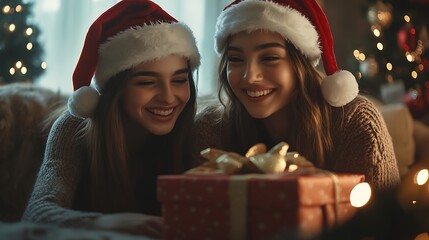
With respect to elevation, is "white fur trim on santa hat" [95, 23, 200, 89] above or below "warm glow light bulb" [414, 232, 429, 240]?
above

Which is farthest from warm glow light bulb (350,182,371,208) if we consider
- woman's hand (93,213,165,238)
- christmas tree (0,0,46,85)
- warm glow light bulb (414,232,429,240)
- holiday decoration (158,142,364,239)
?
christmas tree (0,0,46,85)

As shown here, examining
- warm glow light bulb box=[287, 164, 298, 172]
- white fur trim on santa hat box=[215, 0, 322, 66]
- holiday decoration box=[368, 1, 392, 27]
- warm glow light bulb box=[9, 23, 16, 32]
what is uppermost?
holiday decoration box=[368, 1, 392, 27]

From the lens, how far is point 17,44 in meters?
2.70

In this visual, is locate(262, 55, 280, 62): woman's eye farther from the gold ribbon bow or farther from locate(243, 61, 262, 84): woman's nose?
the gold ribbon bow

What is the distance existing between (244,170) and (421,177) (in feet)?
1.19

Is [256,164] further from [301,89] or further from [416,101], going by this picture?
[416,101]

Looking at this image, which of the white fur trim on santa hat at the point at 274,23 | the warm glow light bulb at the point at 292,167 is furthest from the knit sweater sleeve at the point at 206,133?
the warm glow light bulb at the point at 292,167

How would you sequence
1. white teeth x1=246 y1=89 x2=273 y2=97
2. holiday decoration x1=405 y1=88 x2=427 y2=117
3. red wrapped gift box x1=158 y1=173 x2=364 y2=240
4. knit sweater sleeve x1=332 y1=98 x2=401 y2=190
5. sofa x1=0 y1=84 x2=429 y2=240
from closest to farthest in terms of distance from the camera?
red wrapped gift box x1=158 y1=173 x2=364 y2=240
knit sweater sleeve x1=332 y1=98 x2=401 y2=190
white teeth x1=246 y1=89 x2=273 y2=97
sofa x1=0 y1=84 x2=429 y2=240
holiday decoration x1=405 y1=88 x2=427 y2=117

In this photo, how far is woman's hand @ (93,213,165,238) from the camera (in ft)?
3.93

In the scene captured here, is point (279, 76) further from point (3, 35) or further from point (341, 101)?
point (3, 35)

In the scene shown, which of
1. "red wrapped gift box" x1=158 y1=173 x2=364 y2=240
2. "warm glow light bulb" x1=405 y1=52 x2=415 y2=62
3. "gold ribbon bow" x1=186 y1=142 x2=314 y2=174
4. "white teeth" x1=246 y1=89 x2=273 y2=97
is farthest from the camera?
"warm glow light bulb" x1=405 y1=52 x2=415 y2=62

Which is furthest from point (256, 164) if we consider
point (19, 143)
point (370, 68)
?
point (370, 68)

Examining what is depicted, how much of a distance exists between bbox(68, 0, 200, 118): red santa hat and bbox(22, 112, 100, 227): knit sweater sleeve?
0.31 ft

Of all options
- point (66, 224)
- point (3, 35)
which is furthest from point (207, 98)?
Answer: point (3, 35)
